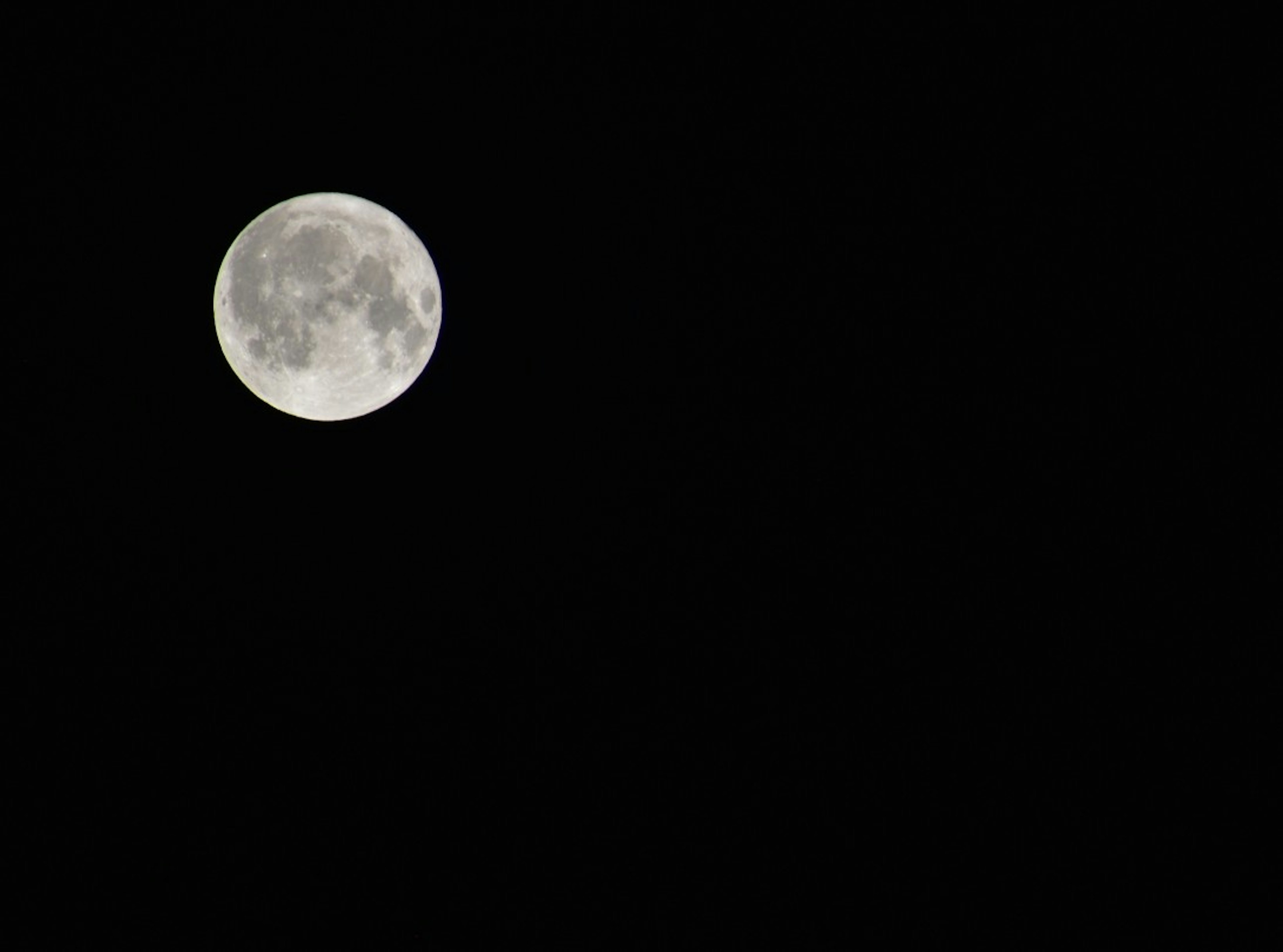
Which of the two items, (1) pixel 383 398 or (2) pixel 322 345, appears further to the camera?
(1) pixel 383 398

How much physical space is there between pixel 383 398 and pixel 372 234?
696 mm

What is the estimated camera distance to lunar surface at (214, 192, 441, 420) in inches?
146

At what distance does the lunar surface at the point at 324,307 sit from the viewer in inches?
146

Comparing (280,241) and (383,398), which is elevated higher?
(280,241)

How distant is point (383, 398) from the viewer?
159 inches

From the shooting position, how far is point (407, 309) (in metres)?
3.93

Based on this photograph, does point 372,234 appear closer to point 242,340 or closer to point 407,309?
point 407,309

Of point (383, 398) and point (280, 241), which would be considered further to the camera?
point (383, 398)

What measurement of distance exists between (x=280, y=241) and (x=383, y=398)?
2.49ft

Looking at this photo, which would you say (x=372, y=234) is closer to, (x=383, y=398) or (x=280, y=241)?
(x=280, y=241)

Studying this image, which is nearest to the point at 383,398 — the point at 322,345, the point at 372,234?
the point at 322,345

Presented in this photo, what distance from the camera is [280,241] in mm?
3783

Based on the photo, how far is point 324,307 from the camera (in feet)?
12.1

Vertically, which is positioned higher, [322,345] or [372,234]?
[372,234]
